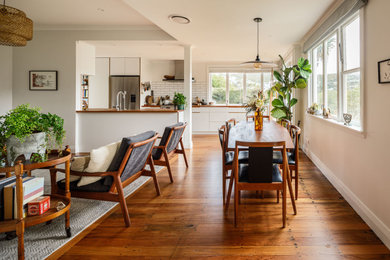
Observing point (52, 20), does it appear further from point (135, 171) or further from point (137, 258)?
point (137, 258)

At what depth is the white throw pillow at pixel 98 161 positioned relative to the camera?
2307 millimetres

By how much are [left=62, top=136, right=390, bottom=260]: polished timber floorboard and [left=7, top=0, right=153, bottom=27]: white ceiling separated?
3244mm

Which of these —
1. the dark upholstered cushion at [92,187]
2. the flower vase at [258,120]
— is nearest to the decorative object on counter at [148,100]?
the flower vase at [258,120]

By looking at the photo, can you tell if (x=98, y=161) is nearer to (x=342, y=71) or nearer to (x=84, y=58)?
(x=342, y=71)

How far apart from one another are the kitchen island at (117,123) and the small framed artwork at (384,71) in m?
3.89

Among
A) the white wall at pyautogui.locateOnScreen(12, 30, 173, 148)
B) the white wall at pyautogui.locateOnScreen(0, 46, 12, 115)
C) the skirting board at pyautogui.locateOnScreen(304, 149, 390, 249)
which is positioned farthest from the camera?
the white wall at pyautogui.locateOnScreen(12, 30, 173, 148)

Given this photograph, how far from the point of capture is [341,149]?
3268 millimetres

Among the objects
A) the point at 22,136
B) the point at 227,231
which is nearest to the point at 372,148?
the point at 227,231

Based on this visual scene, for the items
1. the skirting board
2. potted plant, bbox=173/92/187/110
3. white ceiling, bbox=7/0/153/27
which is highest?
white ceiling, bbox=7/0/153/27

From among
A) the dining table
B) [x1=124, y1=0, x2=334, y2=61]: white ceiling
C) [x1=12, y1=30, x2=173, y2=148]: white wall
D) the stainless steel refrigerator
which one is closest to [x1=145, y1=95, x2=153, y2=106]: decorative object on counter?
the stainless steel refrigerator

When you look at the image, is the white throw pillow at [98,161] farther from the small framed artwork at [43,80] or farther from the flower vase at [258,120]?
the small framed artwork at [43,80]

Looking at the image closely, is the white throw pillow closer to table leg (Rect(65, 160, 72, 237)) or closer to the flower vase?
table leg (Rect(65, 160, 72, 237))

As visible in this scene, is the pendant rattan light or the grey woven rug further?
the pendant rattan light

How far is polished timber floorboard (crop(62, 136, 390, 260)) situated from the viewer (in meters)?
1.93
